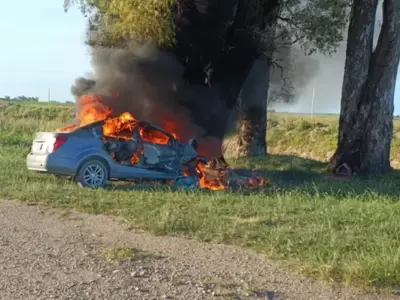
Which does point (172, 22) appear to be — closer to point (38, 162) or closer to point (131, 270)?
point (38, 162)

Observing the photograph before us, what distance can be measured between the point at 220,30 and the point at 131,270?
11.7m

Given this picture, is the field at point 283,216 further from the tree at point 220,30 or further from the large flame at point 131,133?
the tree at point 220,30

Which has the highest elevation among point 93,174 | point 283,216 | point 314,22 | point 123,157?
point 314,22

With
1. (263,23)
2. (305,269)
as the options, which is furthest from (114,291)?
(263,23)

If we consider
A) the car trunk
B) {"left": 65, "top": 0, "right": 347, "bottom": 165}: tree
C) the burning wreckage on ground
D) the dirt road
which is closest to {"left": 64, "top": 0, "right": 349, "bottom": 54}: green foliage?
{"left": 65, "top": 0, "right": 347, "bottom": 165}: tree

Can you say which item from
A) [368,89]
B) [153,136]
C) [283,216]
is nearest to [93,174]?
[153,136]

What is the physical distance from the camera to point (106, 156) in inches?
495

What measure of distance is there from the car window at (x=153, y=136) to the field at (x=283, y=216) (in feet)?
4.13

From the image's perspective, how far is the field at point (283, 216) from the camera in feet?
22.1

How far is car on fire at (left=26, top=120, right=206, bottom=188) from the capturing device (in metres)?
12.2

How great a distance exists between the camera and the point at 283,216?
9.22m

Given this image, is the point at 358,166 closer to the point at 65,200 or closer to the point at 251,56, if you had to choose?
the point at 251,56

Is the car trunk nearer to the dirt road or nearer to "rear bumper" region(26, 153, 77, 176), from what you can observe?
"rear bumper" region(26, 153, 77, 176)

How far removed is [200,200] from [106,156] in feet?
9.40
